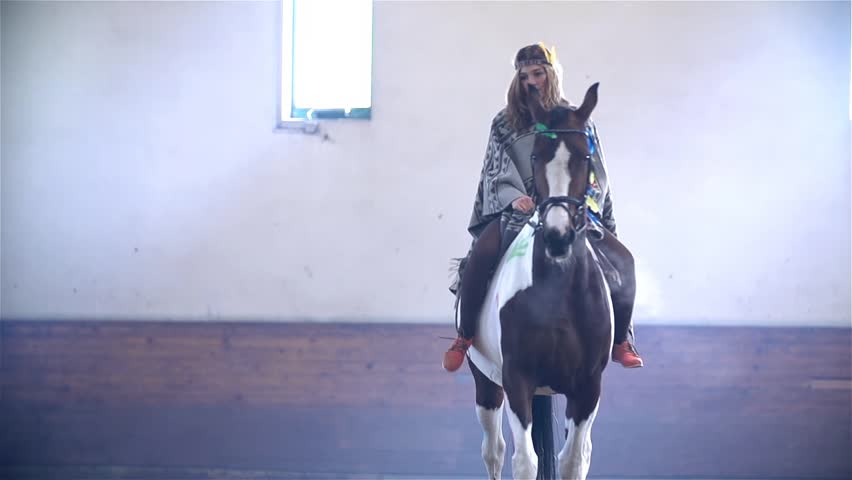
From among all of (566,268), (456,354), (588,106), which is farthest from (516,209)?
(456,354)

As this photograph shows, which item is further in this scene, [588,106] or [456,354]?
[456,354]

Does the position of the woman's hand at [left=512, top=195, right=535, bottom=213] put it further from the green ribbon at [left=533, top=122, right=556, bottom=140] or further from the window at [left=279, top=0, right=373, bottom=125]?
the window at [left=279, top=0, right=373, bottom=125]

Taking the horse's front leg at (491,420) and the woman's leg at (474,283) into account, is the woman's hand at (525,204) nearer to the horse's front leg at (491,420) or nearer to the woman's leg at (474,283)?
the woman's leg at (474,283)

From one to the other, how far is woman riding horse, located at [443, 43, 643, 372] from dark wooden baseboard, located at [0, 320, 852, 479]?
7.62 ft

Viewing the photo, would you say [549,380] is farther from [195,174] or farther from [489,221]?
[195,174]

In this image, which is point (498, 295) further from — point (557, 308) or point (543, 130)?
point (543, 130)

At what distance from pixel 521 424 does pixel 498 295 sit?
1.56 feet

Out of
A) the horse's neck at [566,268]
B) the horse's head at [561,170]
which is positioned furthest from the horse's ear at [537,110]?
the horse's neck at [566,268]

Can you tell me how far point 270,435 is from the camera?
5473 millimetres

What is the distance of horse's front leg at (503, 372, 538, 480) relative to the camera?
2637mm

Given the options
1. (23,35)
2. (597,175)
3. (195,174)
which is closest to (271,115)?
(195,174)

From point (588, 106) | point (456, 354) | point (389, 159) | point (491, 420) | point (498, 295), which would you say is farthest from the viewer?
point (389, 159)

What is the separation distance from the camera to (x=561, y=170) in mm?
2475

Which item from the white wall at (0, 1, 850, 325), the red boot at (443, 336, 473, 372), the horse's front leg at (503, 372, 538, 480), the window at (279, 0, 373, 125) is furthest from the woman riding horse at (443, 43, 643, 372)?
the window at (279, 0, 373, 125)
